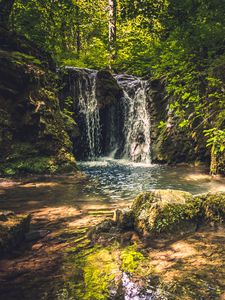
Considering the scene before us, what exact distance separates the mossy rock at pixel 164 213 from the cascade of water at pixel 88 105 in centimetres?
1296

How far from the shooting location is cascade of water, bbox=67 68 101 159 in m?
17.5

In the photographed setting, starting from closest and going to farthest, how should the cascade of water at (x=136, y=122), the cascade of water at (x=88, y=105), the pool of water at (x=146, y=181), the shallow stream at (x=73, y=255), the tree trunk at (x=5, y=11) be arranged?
the shallow stream at (x=73, y=255) → the pool of water at (x=146, y=181) → the tree trunk at (x=5, y=11) → the cascade of water at (x=136, y=122) → the cascade of water at (x=88, y=105)

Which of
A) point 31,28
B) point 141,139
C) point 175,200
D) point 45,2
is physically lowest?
point 175,200

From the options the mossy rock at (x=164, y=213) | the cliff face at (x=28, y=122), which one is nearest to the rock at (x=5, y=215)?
the mossy rock at (x=164, y=213)

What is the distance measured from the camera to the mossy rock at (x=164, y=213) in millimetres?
4227

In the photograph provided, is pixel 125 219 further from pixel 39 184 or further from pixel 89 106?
pixel 89 106

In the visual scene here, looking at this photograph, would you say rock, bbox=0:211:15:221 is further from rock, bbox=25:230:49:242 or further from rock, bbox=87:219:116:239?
rock, bbox=87:219:116:239

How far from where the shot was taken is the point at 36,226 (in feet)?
16.2

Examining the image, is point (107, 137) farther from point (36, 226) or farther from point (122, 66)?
point (36, 226)

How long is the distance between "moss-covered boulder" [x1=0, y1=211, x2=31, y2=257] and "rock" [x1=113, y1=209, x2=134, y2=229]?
1403mm

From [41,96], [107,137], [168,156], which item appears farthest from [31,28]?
[107,137]

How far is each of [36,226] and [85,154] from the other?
41.0 feet

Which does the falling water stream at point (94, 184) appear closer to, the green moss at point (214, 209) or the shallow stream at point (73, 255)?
the shallow stream at point (73, 255)

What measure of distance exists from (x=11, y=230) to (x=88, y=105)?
14170 millimetres
